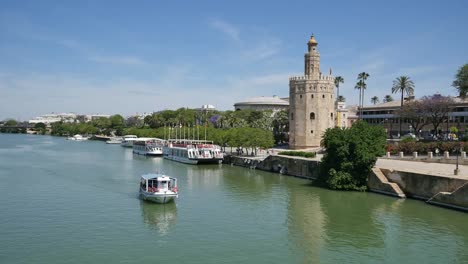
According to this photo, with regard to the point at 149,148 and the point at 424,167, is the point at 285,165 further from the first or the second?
the point at 149,148

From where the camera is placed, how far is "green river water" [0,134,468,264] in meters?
25.6

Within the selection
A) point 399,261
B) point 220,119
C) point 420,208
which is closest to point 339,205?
point 420,208

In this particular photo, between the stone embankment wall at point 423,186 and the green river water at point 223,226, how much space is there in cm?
109

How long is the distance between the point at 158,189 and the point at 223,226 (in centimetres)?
955

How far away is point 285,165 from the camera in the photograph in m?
60.4

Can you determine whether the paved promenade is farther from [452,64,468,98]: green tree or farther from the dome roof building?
the dome roof building

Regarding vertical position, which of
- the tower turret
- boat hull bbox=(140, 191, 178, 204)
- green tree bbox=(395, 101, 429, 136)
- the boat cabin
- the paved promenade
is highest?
the tower turret

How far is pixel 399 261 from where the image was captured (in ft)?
82.3

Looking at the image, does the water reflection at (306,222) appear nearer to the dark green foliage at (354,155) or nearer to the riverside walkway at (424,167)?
the dark green foliage at (354,155)

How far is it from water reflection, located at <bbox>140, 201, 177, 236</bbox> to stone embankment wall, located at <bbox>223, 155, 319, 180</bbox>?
20782 millimetres

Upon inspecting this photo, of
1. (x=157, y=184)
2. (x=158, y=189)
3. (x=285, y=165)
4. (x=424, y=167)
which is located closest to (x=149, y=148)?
(x=285, y=165)

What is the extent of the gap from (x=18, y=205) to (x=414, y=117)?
61.7m

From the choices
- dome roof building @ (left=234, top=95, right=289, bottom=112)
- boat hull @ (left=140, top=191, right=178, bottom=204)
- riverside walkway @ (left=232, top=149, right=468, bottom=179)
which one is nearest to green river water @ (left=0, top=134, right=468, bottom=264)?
boat hull @ (left=140, top=191, right=178, bottom=204)

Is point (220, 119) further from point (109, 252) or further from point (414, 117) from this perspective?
point (109, 252)
